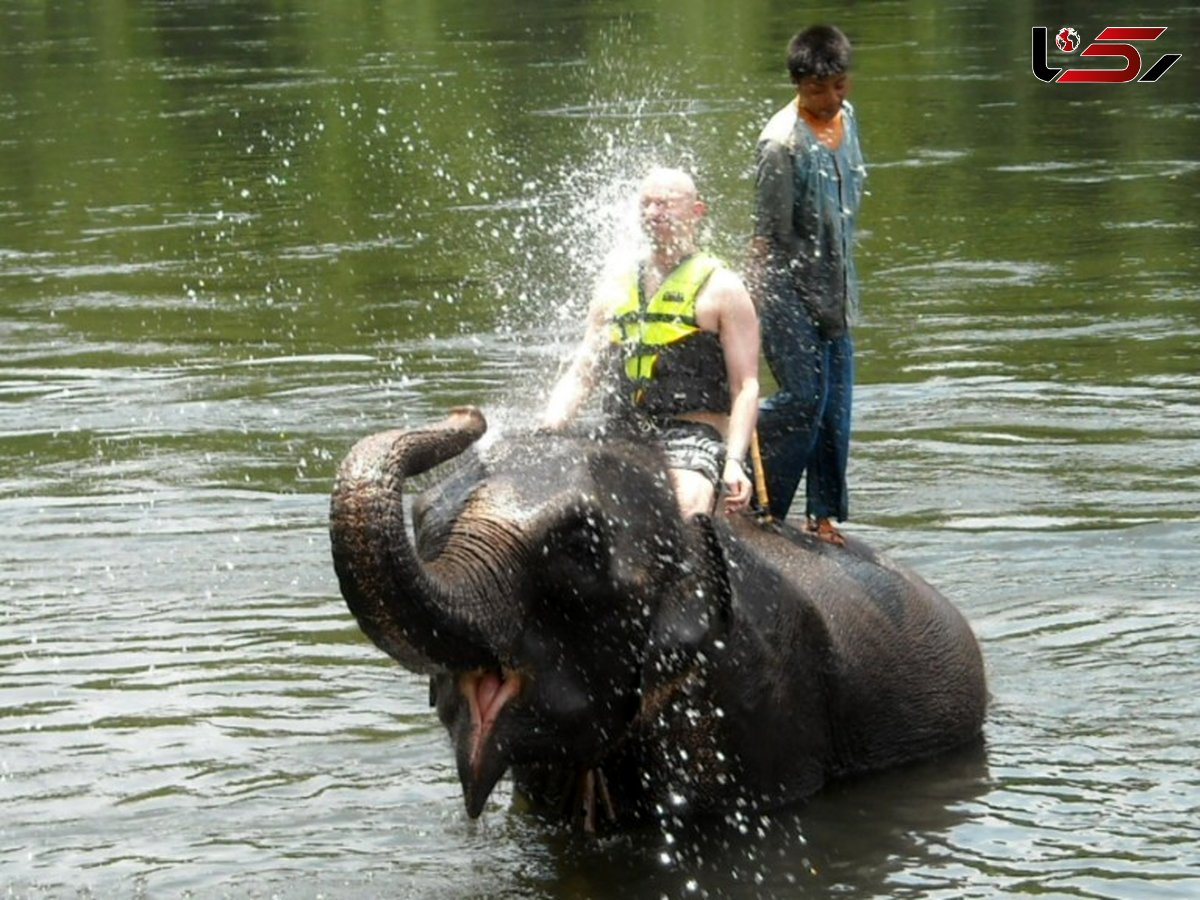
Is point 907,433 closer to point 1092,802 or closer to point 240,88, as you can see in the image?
point 1092,802

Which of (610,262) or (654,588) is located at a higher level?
(610,262)

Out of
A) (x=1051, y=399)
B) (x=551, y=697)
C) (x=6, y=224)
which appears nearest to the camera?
(x=551, y=697)

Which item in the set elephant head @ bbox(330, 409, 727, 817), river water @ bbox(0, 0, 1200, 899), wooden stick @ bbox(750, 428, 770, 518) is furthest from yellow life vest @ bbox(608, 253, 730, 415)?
river water @ bbox(0, 0, 1200, 899)

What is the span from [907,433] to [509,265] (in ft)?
17.6

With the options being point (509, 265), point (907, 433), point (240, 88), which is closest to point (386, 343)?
point (509, 265)

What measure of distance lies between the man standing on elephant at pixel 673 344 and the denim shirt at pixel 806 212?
0.67 metres

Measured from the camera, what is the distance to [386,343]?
46.3 ft

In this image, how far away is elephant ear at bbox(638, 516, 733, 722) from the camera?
678 centimetres

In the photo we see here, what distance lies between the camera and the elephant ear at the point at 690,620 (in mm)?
6781

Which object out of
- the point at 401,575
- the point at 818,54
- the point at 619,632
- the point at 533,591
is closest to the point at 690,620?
the point at 619,632

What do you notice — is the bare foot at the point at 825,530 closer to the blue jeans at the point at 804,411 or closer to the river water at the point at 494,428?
the blue jeans at the point at 804,411

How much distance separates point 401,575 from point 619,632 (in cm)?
101

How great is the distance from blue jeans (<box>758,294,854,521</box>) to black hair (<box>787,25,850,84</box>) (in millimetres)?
704

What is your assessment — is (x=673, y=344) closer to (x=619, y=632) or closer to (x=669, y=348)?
(x=669, y=348)
